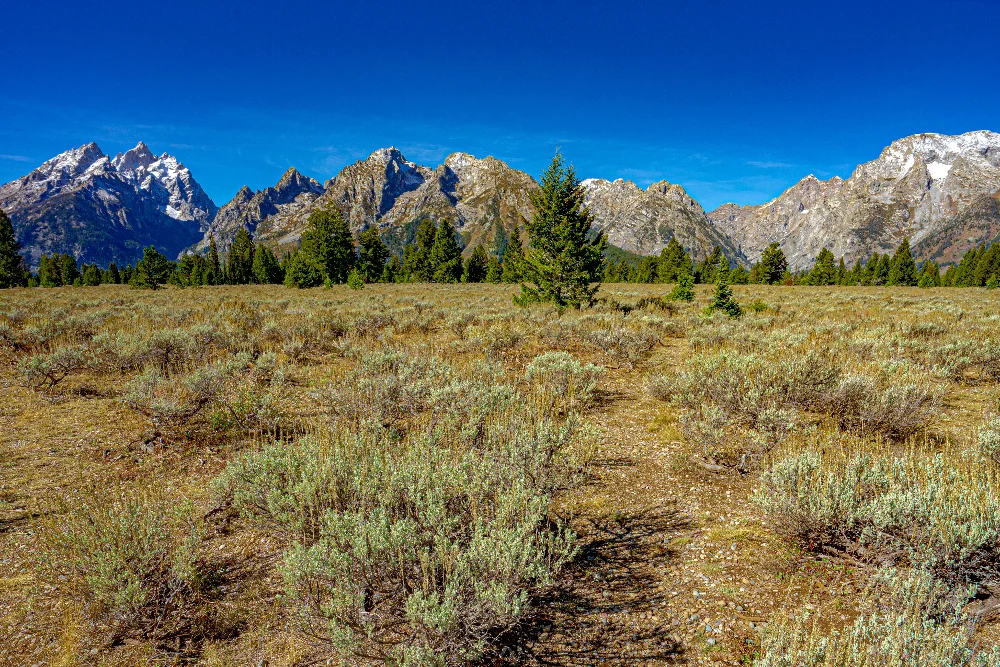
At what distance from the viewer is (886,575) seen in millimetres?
3400

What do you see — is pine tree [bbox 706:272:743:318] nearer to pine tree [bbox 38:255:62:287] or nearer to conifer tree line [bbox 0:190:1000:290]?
conifer tree line [bbox 0:190:1000:290]

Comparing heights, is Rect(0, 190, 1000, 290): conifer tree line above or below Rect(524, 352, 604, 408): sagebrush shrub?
above

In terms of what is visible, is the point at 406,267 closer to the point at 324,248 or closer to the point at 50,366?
the point at 324,248

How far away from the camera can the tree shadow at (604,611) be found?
3312mm

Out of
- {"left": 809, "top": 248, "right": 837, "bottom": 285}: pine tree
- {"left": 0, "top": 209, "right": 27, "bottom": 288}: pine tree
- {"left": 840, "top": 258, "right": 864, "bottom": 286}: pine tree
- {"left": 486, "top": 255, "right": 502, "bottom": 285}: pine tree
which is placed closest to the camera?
{"left": 0, "top": 209, "right": 27, "bottom": 288}: pine tree

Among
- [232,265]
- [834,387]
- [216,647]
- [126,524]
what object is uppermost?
[232,265]

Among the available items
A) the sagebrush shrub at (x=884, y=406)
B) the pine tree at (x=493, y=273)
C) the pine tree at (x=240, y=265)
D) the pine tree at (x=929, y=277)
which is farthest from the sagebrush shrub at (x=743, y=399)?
the pine tree at (x=240, y=265)

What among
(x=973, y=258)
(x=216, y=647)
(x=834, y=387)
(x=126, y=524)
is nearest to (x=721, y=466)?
(x=834, y=387)

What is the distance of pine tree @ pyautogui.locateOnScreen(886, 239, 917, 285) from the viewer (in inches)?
2729

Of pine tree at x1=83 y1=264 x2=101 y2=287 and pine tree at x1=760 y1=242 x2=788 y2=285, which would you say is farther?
pine tree at x1=83 y1=264 x2=101 y2=287

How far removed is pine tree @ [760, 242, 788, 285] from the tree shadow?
240 ft

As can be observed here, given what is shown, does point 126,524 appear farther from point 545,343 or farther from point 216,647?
point 545,343

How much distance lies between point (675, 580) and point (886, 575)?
65.3 inches

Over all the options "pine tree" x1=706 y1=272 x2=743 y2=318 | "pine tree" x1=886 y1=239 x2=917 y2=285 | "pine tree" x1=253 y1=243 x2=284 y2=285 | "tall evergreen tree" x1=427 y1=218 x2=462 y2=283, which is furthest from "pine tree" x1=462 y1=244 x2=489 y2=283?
"pine tree" x1=886 y1=239 x2=917 y2=285
